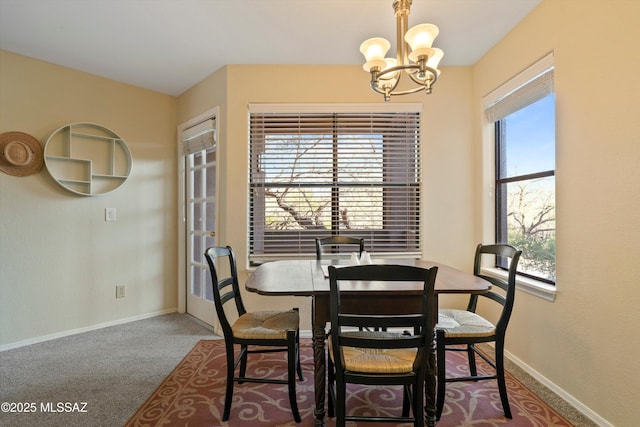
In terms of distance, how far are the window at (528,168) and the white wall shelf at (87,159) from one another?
3.57 metres

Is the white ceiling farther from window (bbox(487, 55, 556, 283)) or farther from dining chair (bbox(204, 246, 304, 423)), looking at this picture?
dining chair (bbox(204, 246, 304, 423))

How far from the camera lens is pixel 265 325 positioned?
1.81 meters

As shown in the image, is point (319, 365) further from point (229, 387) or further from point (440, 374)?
point (440, 374)

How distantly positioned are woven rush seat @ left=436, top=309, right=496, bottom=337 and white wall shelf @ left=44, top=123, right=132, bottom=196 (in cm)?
319

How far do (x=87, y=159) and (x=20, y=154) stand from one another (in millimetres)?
456

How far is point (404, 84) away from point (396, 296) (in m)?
2.16

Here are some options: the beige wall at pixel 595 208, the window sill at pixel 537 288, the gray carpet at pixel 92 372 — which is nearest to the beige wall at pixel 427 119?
the window sill at pixel 537 288

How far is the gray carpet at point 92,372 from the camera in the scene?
1708 millimetres

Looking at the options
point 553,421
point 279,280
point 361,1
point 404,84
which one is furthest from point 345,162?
point 553,421

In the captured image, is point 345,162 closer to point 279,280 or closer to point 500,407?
point 279,280

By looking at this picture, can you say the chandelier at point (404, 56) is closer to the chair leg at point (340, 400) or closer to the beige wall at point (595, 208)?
the beige wall at point (595, 208)

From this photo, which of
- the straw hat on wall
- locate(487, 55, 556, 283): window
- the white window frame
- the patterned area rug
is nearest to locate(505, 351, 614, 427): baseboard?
the patterned area rug

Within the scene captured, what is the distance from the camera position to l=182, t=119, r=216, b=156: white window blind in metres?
2.96

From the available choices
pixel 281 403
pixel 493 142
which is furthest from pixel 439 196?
pixel 281 403
